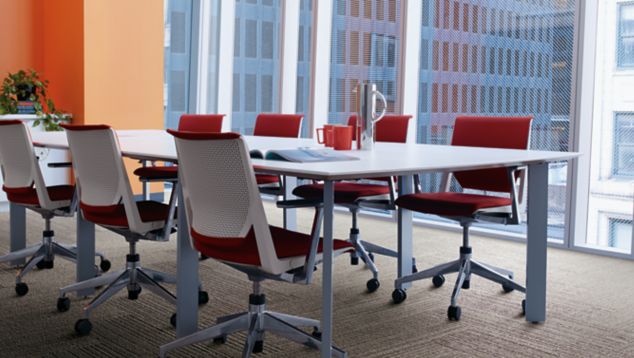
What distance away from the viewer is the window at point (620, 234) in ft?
15.6

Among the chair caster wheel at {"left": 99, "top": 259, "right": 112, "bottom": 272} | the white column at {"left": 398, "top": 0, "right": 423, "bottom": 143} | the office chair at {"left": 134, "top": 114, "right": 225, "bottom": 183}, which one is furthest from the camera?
the white column at {"left": 398, "top": 0, "right": 423, "bottom": 143}

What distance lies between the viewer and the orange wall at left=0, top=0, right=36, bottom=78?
6.56m

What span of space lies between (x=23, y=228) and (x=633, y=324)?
334 cm

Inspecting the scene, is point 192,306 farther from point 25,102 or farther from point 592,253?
point 25,102

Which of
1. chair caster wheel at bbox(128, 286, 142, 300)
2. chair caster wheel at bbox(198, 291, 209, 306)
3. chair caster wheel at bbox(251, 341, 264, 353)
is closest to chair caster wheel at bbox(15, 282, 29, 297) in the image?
chair caster wheel at bbox(128, 286, 142, 300)

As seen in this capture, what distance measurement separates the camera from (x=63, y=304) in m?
3.35

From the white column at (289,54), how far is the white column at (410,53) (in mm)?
1402

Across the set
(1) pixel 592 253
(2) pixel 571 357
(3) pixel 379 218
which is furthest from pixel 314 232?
(3) pixel 379 218

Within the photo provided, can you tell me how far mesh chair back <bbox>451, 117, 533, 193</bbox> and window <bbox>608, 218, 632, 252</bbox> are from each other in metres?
1.38

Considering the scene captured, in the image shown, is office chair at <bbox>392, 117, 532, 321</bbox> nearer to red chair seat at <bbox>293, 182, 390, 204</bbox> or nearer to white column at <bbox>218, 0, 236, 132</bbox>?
red chair seat at <bbox>293, 182, 390, 204</bbox>

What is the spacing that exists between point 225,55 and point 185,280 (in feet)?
16.8

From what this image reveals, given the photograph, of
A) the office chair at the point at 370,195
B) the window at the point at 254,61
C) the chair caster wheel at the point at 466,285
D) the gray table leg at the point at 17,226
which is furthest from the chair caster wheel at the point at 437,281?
the window at the point at 254,61

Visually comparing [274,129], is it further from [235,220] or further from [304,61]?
[235,220]

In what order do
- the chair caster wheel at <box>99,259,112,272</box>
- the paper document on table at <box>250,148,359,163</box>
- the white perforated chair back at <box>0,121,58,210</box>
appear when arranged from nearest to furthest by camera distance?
1. the paper document on table at <box>250,148,359,163</box>
2. the white perforated chair back at <box>0,121,58,210</box>
3. the chair caster wheel at <box>99,259,112,272</box>
